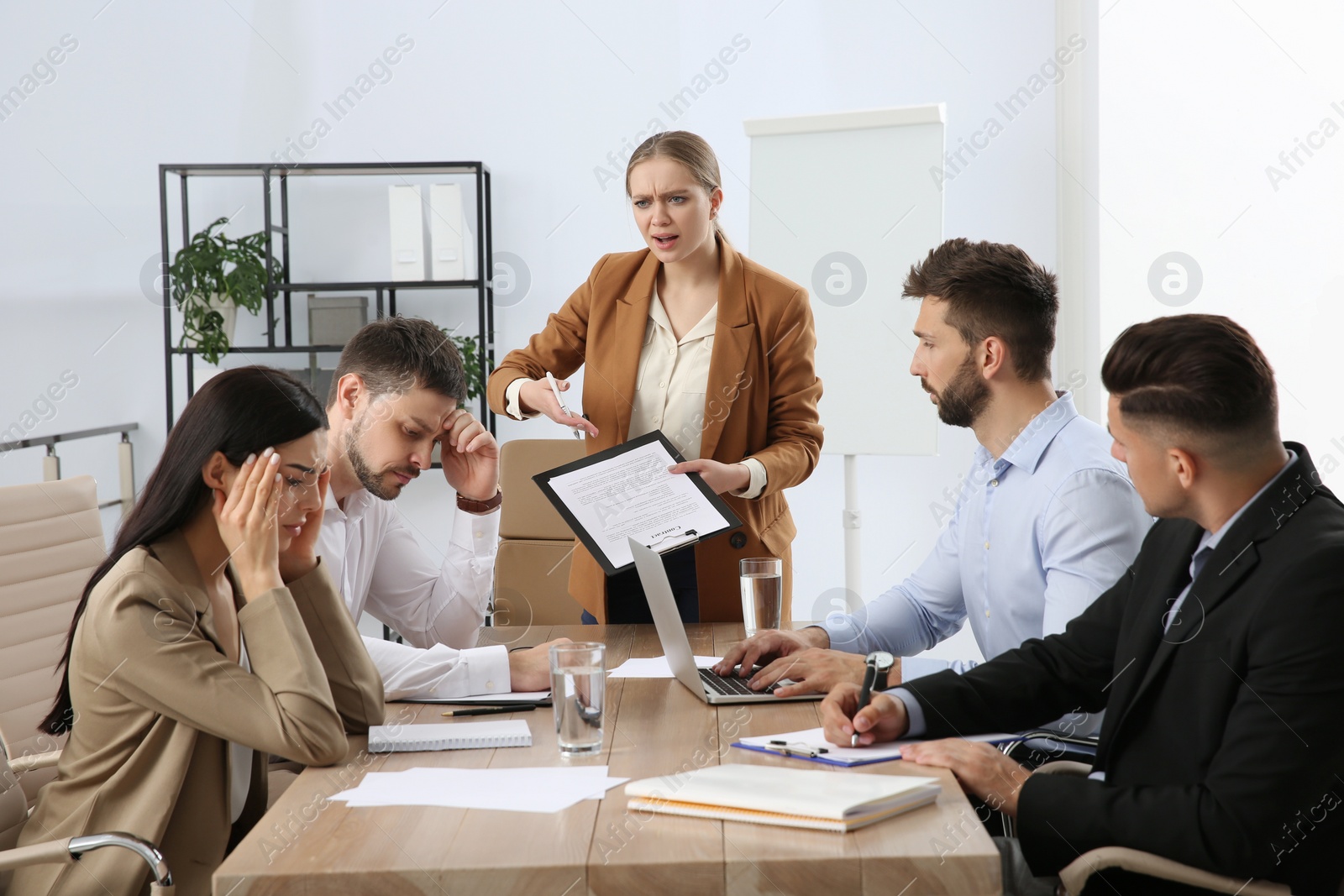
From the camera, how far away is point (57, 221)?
4273mm

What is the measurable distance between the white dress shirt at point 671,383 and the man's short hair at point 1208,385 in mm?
1155

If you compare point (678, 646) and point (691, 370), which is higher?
point (691, 370)

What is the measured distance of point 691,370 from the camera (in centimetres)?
242

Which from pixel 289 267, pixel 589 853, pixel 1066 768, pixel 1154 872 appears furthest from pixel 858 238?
pixel 589 853

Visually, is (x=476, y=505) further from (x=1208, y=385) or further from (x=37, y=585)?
(x=1208, y=385)

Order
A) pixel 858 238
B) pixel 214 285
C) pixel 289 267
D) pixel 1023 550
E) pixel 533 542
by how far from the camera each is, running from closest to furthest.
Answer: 1. pixel 1023 550
2. pixel 533 542
3. pixel 858 238
4. pixel 214 285
5. pixel 289 267

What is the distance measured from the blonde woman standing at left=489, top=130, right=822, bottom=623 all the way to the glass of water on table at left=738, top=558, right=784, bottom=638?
38 centimetres

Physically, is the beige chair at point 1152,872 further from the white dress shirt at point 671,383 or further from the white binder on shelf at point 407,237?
the white binder on shelf at point 407,237

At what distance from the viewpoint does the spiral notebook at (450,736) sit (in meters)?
1.39

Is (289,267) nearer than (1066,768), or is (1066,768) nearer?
(1066,768)

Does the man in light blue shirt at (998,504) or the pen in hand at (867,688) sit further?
the man in light blue shirt at (998,504)

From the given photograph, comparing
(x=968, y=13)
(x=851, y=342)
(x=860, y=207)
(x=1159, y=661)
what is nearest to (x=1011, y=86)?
(x=968, y=13)

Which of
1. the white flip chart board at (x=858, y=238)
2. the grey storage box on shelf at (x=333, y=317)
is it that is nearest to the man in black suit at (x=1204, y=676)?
the white flip chart board at (x=858, y=238)

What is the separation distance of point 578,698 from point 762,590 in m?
0.60
